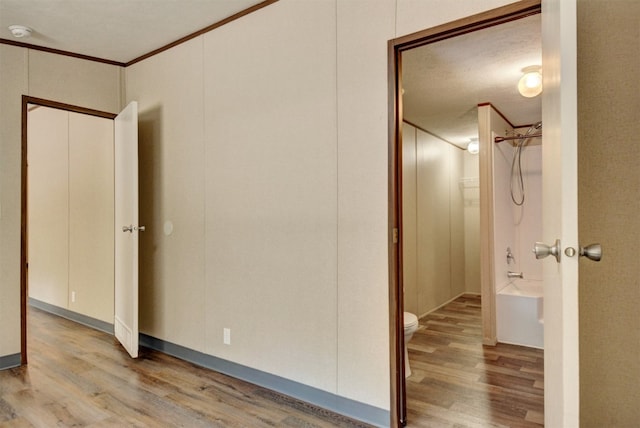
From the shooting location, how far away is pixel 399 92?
7.00ft

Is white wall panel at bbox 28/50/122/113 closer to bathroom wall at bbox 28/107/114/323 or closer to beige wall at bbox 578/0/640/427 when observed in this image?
bathroom wall at bbox 28/107/114/323

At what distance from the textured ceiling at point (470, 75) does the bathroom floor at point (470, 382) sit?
7.64 feet

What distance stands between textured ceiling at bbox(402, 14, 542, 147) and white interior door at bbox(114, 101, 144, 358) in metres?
2.27

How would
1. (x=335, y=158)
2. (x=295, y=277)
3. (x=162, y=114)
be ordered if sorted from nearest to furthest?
(x=335, y=158) → (x=295, y=277) → (x=162, y=114)

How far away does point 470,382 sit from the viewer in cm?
282

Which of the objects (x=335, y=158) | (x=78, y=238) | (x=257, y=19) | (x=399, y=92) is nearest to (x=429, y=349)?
(x=335, y=158)

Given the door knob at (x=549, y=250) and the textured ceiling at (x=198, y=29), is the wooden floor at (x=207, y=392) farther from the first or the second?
the textured ceiling at (x=198, y=29)

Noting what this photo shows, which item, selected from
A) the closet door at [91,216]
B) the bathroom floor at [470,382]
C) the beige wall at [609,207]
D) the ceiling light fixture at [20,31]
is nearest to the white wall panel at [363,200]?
the bathroom floor at [470,382]

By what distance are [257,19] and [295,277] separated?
1737 millimetres

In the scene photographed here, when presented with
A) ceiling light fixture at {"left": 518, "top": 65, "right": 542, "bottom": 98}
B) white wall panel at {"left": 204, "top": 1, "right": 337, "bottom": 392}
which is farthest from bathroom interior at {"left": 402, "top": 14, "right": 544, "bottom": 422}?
white wall panel at {"left": 204, "top": 1, "right": 337, "bottom": 392}

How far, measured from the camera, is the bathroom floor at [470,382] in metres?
2.31

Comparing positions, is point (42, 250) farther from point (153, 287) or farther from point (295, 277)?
point (295, 277)

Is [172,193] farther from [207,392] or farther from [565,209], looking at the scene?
[565,209]

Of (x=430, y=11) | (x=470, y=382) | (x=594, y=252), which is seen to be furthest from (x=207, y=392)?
(x=430, y=11)
